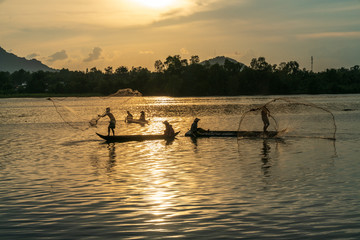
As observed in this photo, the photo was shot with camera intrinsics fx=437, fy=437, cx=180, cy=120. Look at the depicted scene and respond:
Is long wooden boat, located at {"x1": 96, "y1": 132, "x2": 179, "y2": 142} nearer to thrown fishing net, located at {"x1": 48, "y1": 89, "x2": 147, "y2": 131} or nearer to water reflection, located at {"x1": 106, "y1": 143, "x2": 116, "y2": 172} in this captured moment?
water reflection, located at {"x1": 106, "y1": 143, "x2": 116, "y2": 172}

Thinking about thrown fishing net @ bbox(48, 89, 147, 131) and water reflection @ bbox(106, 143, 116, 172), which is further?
thrown fishing net @ bbox(48, 89, 147, 131)

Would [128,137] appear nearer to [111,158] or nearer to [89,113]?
[111,158]

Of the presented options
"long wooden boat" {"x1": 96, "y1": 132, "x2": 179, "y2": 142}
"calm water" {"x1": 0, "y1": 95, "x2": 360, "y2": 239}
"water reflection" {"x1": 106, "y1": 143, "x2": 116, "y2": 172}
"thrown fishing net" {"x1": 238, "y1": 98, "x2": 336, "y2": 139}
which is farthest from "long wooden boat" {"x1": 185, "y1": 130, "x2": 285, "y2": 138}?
"water reflection" {"x1": 106, "y1": 143, "x2": 116, "y2": 172}

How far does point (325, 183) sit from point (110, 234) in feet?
33.0

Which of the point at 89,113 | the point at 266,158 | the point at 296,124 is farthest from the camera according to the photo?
the point at 89,113

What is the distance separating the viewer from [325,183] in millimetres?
18266

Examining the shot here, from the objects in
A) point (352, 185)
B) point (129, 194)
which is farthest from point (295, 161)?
point (129, 194)

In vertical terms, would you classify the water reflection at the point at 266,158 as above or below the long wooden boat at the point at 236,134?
below

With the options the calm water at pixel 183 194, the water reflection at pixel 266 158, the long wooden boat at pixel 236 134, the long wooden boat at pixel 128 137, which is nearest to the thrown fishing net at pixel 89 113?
the long wooden boat at pixel 128 137

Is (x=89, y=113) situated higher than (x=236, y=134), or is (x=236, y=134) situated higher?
(x=89, y=113)

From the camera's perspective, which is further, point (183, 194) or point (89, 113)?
point (89, 113)

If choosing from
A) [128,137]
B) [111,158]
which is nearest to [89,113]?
[128,137]

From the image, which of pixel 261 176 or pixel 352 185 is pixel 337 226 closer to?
pixel 352 185

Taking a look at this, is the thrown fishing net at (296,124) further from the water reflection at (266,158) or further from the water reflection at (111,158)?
the water reflection at (111,158)
